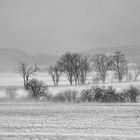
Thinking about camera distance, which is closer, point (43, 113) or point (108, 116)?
point (108, 116)

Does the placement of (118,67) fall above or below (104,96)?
above

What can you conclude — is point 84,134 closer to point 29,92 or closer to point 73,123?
point 73,123

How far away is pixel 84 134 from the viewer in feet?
27.0

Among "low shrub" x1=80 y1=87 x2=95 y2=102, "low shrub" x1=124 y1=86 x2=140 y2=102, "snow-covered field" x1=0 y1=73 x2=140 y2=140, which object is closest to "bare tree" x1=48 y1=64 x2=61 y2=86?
"low shrub" x1=80 y1=87 x2=95 y2=102

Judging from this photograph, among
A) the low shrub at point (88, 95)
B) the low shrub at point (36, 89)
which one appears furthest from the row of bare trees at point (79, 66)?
the low shrub at point (88, 95)

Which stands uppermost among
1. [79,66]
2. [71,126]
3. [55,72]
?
[79,66]

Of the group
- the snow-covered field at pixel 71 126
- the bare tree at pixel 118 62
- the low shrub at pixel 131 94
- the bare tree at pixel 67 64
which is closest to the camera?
the snow-covered field at pixel 71 126

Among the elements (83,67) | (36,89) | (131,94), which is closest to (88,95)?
(131,94)

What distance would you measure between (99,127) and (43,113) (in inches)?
170

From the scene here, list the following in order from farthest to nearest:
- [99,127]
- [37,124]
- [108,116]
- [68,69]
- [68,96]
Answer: [68,69] < [68,96] < [108,116] < [37,124] < [99,127]

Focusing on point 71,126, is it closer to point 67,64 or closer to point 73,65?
point 67,64

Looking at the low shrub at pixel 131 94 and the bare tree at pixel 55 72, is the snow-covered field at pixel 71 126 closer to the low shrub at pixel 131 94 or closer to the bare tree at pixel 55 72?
the low shrub at pixel 131 94

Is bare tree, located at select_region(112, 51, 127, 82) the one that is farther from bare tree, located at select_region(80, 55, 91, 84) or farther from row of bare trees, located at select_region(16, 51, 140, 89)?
bare tree, located at select_region(80, 55, 91, 84)

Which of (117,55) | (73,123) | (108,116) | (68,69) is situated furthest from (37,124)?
(117,55)
